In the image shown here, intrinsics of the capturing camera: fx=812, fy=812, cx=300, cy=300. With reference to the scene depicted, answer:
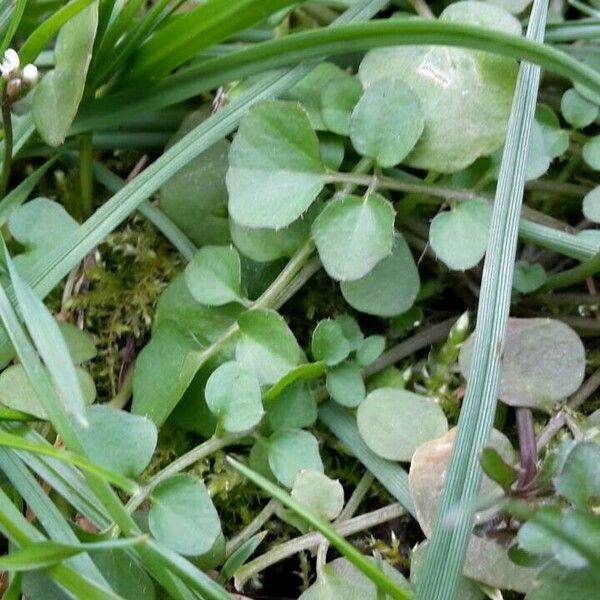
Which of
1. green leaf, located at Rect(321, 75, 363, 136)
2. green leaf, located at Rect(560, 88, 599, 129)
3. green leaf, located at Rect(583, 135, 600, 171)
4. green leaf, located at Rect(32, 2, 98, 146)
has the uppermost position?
green leaf, located at Rect(32, 2, 98, 146)

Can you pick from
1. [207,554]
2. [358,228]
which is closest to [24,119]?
[358,228]

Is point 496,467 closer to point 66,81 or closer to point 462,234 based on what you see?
point 462,234

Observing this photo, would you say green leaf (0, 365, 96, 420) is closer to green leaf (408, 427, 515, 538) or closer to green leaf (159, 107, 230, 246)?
green leaf (159, 107, 230, 246)


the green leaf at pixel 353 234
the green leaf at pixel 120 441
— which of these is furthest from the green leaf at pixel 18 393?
the green leaf at pixel 353 234

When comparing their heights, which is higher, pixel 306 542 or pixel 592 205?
pixel 592 205

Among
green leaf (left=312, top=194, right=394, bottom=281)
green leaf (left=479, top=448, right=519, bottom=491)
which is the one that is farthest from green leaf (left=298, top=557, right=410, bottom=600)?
green leaf (left=312, top=194, right=394, bottom=281)

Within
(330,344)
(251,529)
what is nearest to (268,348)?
(330,344)

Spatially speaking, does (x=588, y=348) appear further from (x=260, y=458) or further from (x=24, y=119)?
(x=24, y=119)

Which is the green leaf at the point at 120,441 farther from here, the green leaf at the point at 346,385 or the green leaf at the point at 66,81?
the green leaf at the point at 66,81
